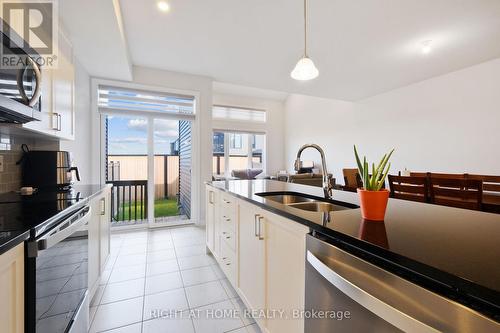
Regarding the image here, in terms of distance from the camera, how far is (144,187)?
4008 mm

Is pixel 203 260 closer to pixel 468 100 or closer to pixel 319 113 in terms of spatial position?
pixel 468 100

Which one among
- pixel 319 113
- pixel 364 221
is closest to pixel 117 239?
pixel 364 221

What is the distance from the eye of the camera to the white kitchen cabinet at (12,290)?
709mm

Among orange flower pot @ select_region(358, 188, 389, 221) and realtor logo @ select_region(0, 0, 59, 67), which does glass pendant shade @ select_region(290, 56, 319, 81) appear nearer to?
orange flower pot @ select_region(358, 188, 389, 221)

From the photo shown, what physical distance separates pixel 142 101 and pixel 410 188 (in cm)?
428

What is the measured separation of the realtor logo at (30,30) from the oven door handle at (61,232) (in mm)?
840

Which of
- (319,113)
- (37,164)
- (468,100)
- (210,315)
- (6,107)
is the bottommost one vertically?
(210,315)

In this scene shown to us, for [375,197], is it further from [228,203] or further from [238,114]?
[238,114]

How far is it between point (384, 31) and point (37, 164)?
389 cm

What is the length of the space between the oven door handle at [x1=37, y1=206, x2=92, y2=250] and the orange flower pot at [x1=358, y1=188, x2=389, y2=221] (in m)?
1.31

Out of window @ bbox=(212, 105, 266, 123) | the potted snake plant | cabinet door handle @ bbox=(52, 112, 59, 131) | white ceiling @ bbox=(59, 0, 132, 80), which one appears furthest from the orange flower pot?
window @ bbox=(212, 105, 266, 123)

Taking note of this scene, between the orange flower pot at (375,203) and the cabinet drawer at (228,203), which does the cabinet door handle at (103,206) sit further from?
the orange flower pot at (375,203)

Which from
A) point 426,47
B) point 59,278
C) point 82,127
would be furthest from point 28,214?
point 426,47

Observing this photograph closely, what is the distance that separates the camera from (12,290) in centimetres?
76
